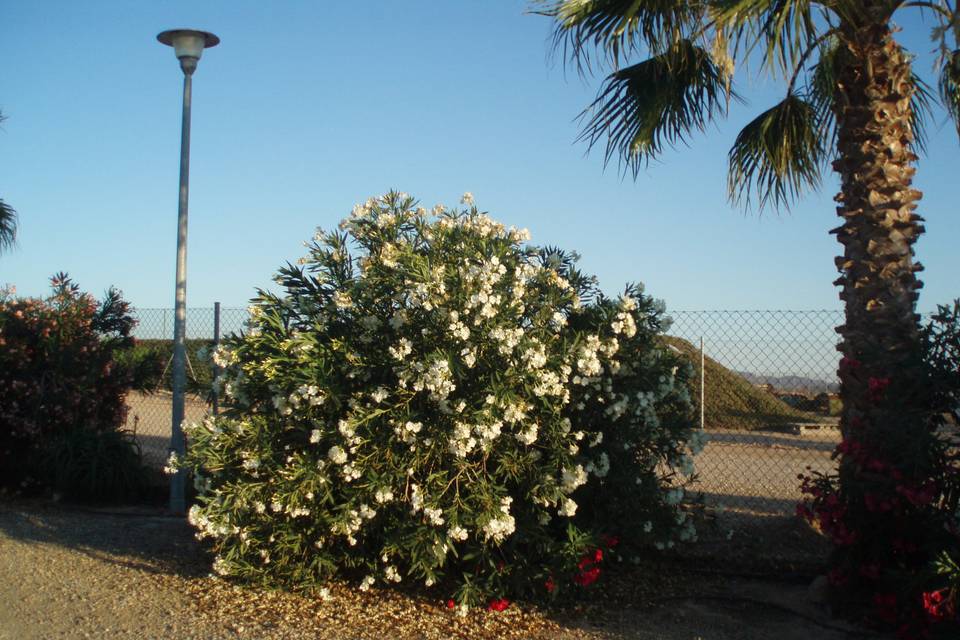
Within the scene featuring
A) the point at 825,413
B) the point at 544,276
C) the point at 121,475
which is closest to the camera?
the point at 544,276

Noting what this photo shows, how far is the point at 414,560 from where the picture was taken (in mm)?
4855

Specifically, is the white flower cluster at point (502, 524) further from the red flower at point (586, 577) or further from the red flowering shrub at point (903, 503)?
the red flowering shrub at point (903, 503)

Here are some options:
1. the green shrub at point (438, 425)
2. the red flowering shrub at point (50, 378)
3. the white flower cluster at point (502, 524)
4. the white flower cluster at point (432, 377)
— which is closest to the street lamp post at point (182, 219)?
the red flowering shrub at point (50, 378)

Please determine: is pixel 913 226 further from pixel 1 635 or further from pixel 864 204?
pixel 1 635

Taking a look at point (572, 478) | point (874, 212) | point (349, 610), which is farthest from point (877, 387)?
point (349, 610)

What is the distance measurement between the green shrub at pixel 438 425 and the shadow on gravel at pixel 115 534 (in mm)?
1153

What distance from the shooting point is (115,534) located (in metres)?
7.23

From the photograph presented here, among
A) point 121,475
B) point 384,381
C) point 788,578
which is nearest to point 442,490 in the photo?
point 384,381

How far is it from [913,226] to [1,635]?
19.6 ft

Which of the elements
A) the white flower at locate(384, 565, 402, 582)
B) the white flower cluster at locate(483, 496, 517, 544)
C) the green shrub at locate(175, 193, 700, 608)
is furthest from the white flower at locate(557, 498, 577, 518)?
the white flower at locate(384, 565, 402, 582)

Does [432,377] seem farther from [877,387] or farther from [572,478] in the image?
[877,387]

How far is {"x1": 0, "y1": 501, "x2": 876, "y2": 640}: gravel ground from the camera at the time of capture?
4.82 meters

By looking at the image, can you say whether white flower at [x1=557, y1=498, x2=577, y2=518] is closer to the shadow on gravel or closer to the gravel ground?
the gravel ground

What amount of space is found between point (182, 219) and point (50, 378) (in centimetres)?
265
